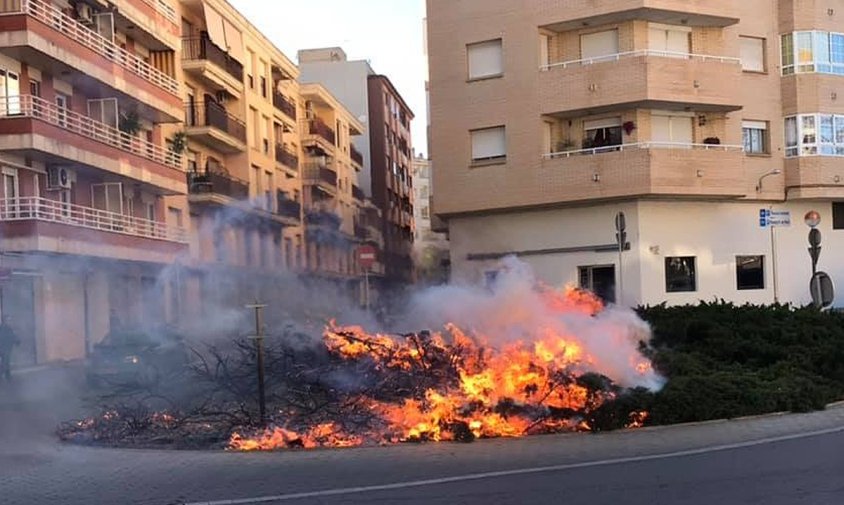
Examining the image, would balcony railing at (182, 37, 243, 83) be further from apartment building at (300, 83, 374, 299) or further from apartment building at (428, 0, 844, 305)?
apartment building at (428, 0, 844, 305)

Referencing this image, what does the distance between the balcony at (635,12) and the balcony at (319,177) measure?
1822 cm

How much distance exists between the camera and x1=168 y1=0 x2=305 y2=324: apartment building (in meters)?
19.3

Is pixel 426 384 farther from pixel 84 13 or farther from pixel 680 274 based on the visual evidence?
pixel 84 13

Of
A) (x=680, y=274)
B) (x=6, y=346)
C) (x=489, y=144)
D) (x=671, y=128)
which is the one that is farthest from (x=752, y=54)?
(x=6, y=346)

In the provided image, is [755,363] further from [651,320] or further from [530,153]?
[530,153]

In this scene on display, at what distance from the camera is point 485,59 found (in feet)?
93.7

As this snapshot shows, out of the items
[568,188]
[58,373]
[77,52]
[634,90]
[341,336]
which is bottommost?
[58,373]

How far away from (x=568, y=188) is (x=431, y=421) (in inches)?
681

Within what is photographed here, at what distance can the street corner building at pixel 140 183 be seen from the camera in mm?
20125

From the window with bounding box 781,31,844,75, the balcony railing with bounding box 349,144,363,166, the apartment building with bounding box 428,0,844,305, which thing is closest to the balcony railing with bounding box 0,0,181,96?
the apartment building with bounding box 428,0,844,305

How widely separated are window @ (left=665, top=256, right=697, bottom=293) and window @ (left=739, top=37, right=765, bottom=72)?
7.18 meters

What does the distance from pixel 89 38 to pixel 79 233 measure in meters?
6.78

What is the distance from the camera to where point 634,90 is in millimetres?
26344

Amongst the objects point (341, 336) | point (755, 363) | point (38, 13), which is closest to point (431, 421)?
point (341, 336)
